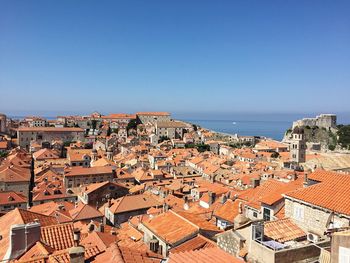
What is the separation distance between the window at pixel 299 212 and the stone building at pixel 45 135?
313 feet

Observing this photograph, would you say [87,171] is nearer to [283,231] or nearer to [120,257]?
[283,231]

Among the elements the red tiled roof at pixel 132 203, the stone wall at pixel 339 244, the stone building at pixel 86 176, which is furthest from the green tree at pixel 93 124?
the stone wall at pixel 339 244

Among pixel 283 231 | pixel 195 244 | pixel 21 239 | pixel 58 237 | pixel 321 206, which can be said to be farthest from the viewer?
pixel 195 244

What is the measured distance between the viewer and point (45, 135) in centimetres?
9856

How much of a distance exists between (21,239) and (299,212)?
10037mm

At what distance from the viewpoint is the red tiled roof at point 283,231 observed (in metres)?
10.7

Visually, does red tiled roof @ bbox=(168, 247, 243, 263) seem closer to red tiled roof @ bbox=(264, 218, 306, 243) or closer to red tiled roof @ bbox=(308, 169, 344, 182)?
red tiled roof @ bbox=(264, 218, 306, 243)

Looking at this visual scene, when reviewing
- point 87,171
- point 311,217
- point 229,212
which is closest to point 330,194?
point 311,217

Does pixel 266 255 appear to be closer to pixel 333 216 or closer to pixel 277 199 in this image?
pixel 333 216

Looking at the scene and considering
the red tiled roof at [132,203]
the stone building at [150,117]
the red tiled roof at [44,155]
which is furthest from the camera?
the stone building at [150,117]

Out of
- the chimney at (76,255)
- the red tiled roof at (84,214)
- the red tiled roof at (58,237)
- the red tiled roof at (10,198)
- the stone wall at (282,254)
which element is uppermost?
the chimney at (76,255)

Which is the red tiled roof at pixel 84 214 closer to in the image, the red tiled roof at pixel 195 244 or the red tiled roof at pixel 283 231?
the red tiled roof at pixel 195 244

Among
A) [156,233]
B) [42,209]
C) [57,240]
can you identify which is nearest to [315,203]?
[156,233]

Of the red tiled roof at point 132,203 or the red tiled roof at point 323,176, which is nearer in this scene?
the red tiled roof at point 323,176
